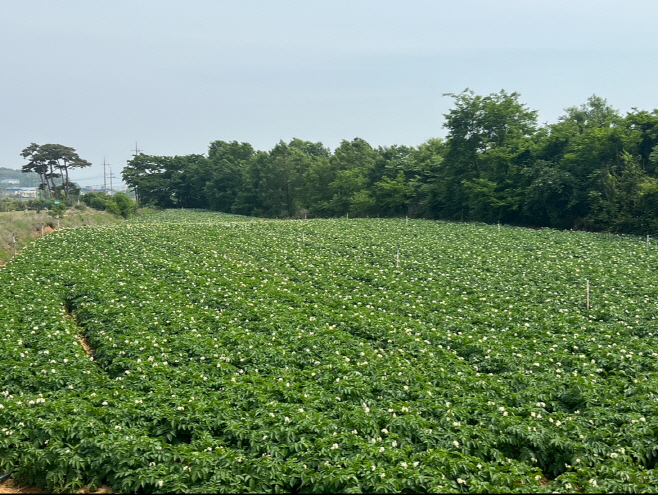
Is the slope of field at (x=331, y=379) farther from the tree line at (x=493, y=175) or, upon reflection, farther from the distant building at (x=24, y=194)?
the distant building at (x=24, y=194)

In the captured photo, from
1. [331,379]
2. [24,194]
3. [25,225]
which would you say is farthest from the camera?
[24,194]

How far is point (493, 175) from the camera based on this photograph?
40656 mm

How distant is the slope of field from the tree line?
52.5 feet

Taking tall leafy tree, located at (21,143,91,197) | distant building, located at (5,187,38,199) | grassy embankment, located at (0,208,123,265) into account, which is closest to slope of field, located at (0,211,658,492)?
grassy embankment, located at (0,208,123,265)

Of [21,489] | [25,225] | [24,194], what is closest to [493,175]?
[25,225]

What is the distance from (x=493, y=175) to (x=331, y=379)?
118ft

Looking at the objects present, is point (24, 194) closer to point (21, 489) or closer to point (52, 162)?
point (52, 162)

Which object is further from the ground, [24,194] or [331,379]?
[24,194]

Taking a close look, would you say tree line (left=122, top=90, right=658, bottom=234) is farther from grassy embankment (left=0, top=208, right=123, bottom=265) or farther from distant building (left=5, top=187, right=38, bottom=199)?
distant building (left=5, top=187, right=38, bottom=199)

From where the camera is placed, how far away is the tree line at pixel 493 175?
31.3m

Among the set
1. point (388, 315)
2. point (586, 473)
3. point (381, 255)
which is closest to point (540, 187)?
point (381, 255)

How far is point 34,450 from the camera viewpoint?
651 cm

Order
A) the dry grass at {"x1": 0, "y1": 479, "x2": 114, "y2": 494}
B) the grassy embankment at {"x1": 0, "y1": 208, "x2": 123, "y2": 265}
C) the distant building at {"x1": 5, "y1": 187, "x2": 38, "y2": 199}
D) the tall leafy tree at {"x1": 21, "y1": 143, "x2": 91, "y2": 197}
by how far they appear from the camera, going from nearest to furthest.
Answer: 1. the dry grass at {"x1": 0, "y1": 479, "x2": 114, "y2": 494}
2. the grassy embankment at {"x1": 0, "y1": 208, "x2": 123, "y2": 265}
3. the tall leafy tree at {"x1": 21, "y1": 143, "x2": 91, "y2": 197}
4. the distant building at {"x1": 5, "y1": 187, "x2": 38, "y2": 199}

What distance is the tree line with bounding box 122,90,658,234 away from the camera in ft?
103
